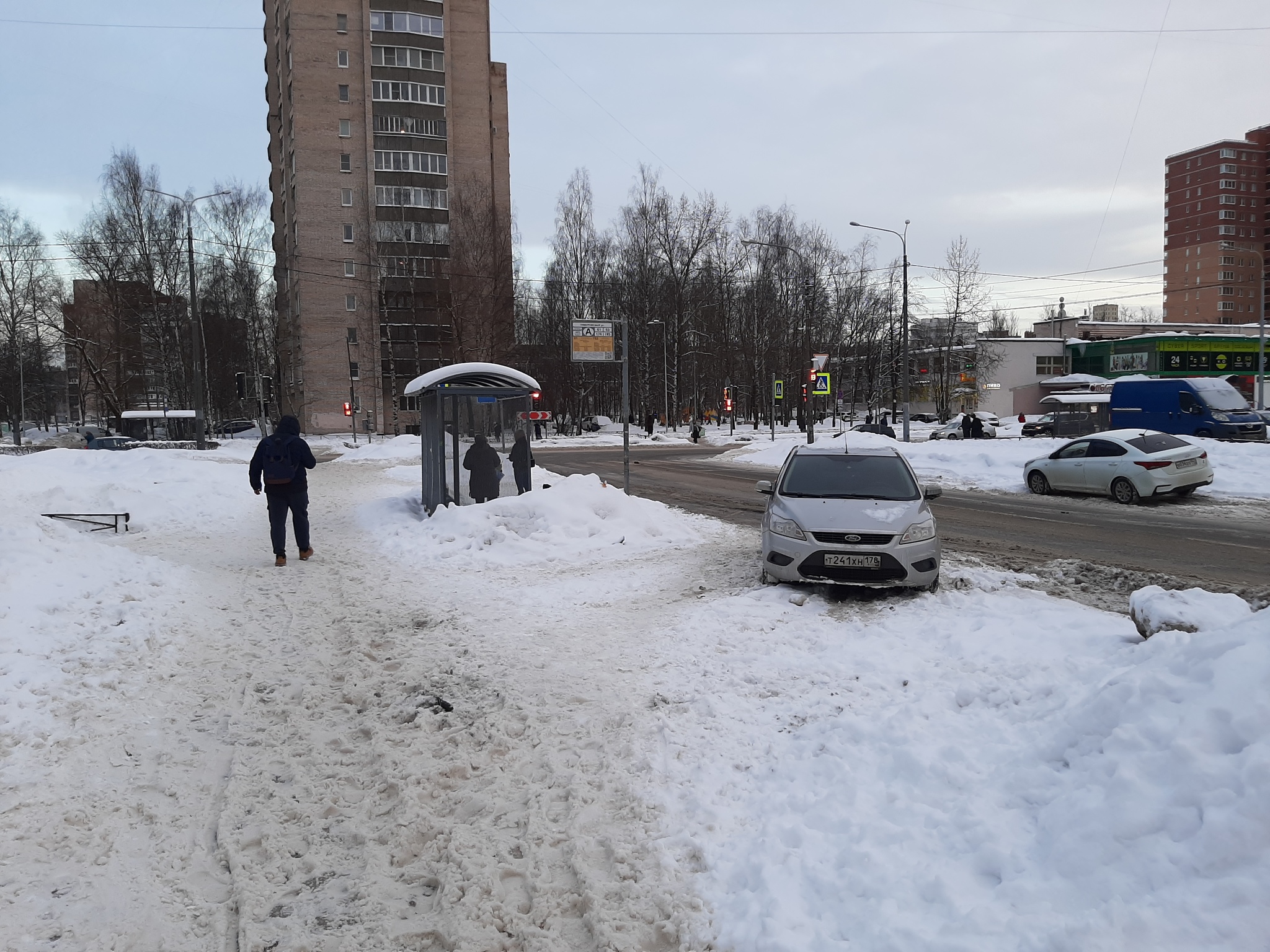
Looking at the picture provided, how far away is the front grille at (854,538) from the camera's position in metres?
7.84

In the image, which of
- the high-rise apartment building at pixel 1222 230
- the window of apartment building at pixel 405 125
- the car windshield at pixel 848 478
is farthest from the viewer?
the high-rise apartment building at pixel 1222 230

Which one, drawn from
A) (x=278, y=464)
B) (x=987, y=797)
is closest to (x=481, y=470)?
(x=278, y=464)

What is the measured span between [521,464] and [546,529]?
3.33m

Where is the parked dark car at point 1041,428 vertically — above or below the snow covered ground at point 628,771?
above

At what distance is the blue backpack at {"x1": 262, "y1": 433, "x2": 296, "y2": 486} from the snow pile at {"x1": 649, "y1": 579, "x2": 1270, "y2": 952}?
6860mm

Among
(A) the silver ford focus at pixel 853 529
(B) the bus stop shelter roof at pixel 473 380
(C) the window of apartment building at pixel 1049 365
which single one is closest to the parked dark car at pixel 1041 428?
(B) the bus stop shelter roof at pixel 473 380

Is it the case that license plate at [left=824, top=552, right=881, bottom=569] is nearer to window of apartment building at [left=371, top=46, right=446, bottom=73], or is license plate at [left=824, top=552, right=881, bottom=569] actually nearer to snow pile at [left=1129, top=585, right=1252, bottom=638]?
snow pile at [left=1129, top=585, right=1252, bottom=638]

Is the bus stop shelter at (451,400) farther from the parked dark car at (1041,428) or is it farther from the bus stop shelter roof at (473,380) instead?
the parked dark car at (1041,428)

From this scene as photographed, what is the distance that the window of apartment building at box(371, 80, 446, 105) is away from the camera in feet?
209

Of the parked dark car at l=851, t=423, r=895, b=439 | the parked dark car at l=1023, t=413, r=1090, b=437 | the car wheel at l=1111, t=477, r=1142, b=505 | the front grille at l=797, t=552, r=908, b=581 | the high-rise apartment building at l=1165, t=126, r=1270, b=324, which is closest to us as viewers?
the front grille at l=797, t=552, r=908, b=581

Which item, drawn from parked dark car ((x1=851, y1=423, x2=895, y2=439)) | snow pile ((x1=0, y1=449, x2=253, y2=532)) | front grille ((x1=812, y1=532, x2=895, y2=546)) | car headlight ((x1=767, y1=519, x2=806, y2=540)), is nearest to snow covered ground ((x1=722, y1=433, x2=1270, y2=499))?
parked dark car ((x1=851, y1=423, x2=895, y2=439))

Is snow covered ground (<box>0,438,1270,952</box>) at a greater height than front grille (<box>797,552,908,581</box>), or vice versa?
front grille (<box>797,552,908,581</box>)

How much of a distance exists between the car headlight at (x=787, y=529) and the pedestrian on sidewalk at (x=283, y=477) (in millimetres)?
5821

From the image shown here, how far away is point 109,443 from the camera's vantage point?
135 feet
